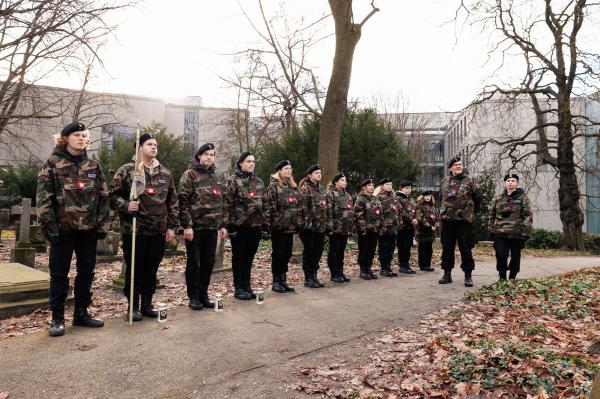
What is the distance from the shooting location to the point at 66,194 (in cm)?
525

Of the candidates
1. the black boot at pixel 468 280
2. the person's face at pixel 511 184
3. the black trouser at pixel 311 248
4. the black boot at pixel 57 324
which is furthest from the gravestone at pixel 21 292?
the person's face at pixel 511 184

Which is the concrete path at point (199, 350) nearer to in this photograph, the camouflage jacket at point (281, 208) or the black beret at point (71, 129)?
the camouflage jacket at point (281, 208)

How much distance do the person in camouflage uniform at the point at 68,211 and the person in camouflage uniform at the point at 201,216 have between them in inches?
52.5

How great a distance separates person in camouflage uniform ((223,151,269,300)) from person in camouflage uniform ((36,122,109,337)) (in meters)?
2.17

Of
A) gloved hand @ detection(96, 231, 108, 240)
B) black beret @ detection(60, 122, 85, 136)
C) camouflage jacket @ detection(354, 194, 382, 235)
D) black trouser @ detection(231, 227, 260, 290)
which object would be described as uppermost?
black beret @ detection(60, 122, 85, 136)

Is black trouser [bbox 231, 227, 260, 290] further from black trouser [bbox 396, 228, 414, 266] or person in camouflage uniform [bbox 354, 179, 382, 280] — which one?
black trouser [bbox 396, 228, 414, 266]

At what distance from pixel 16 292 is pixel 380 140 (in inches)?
615

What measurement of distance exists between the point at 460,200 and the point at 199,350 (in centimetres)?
625

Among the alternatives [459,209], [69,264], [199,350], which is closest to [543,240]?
[459,209]

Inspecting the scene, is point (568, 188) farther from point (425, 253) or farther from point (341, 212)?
point (341, 212)

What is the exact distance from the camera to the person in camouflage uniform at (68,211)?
5.18 m

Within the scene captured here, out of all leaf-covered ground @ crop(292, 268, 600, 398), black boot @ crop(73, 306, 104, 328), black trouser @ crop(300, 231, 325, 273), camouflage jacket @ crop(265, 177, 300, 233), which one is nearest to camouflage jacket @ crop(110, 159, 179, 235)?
black boot @ crop(73, 306, 104, 328)

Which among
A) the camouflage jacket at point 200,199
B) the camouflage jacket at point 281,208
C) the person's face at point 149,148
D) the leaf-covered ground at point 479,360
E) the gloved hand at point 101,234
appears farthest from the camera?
the camouflage jacket at point 281,208

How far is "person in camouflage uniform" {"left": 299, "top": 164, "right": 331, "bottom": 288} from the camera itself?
346 inches
